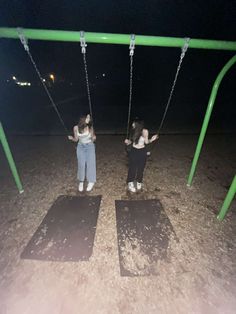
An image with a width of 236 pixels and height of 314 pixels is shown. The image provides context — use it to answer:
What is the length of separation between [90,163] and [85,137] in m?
0.58

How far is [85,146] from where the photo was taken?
3373 millimetres

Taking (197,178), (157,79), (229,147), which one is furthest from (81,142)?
(157,79)

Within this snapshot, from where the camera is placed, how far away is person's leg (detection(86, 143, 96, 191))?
3.42 meters

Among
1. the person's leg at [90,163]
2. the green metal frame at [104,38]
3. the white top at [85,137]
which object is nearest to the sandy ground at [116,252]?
the person's leg at [90,163]

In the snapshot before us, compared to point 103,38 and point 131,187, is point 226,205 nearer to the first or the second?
point 131,187

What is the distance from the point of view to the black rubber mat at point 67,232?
2.46 metres

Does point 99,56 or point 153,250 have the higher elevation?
point 99,56

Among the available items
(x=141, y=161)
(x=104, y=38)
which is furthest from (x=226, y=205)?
(x=104, y=38)

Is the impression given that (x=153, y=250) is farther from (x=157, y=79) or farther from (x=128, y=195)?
(x=157, y=79)

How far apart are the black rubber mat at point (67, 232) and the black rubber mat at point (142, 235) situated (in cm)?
46

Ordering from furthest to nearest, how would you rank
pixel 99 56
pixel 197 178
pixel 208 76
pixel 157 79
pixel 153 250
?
pixel 99 56, pixel 157 79, pixel 208 76, pixel 197 178, pixel 153 250

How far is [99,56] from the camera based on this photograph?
115 feet

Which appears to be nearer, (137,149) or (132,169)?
(137,149)

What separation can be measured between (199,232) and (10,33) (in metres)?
4.16
